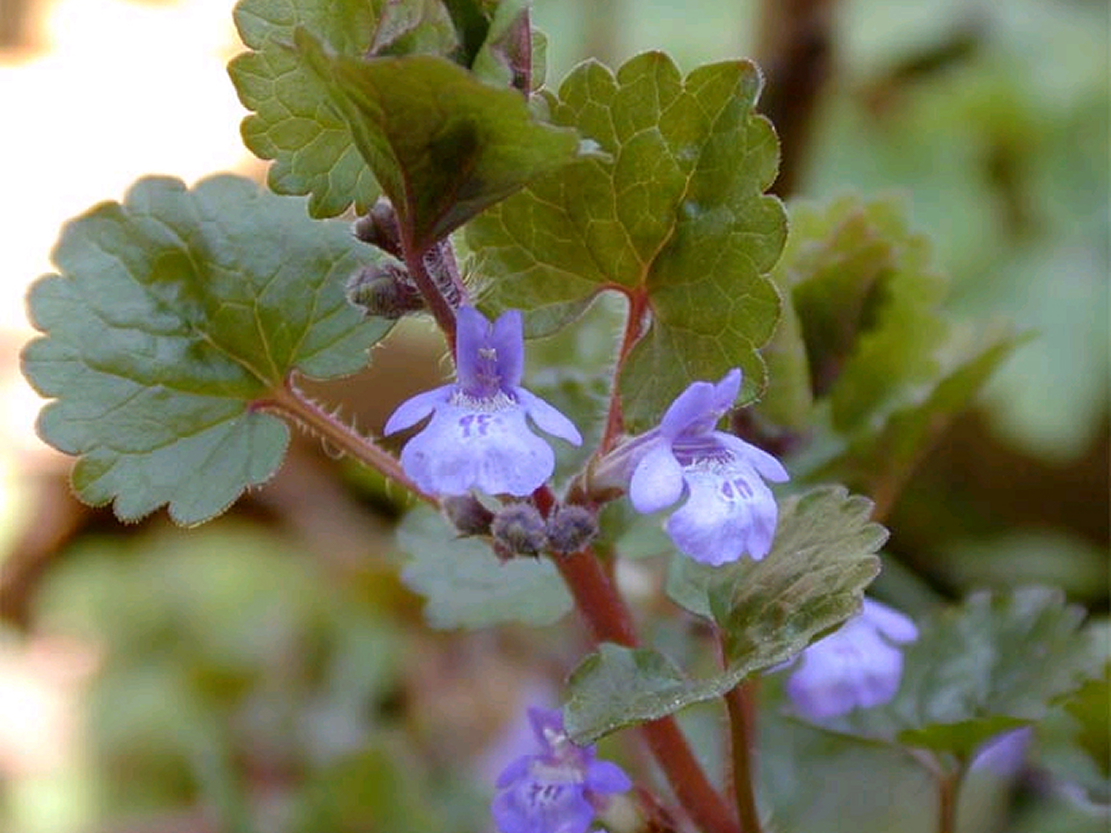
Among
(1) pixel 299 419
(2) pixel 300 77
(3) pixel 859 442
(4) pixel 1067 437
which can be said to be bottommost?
(4) pixel 1067 437

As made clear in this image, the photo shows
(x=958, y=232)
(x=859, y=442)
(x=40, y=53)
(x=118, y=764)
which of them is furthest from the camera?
(x=40, y=53)

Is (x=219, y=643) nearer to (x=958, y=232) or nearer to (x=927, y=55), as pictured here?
(x=958, y=232)

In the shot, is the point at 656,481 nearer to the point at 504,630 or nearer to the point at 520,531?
the point at 520,531

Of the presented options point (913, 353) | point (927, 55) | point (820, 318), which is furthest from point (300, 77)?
point (927, 55)

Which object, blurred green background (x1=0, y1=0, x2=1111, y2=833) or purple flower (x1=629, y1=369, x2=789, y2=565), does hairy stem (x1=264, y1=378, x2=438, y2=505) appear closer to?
purple flower (x1=629, y1=369, x2=789, y2=565)

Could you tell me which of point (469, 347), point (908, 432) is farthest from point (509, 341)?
point (908, 432)

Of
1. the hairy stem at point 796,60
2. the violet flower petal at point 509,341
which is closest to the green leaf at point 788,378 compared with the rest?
the violet flower petal at point 509,341
